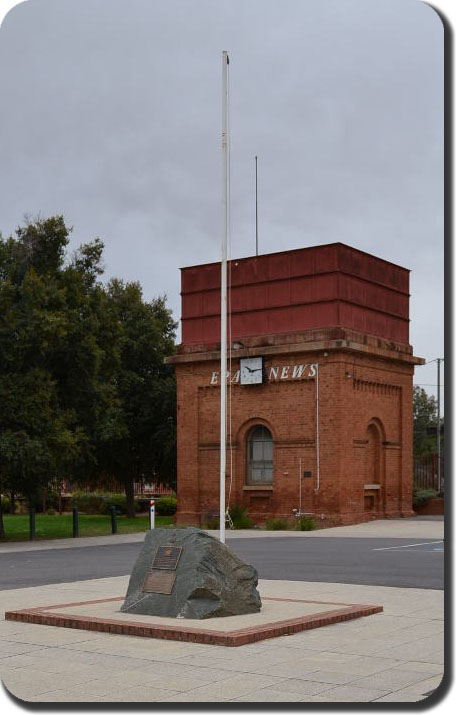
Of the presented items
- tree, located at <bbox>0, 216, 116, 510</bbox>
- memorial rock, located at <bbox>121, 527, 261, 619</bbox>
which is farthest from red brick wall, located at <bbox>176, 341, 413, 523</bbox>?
memorial rock, located at <bbox>121, 527, 261, 619</bbox>

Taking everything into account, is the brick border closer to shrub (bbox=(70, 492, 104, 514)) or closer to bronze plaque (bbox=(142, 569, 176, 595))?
bronze plaque (bbox=(142, 569, 176, 595))

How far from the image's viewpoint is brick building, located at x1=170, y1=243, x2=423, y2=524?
33594mm

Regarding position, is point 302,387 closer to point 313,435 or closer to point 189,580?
point 313,435

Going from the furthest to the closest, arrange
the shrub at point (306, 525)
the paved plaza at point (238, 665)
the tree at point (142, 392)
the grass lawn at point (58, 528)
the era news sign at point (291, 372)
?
the tree at point (142, 392)
the era news sign at point (291, 372)
the grass lawn at point (58, 528)
the shrub at point (306, 525)
the paved plaza at point (238, 665)

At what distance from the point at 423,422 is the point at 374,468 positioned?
128 feet

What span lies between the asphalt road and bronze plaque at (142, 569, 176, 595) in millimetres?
5146

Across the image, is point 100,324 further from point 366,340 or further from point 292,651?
point 292,651

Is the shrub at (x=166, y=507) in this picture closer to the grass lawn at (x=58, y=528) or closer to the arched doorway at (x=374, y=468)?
the grass lawn at (x=58, y=528)

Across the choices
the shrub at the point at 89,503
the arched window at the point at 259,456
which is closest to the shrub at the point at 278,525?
the arched window at the point at 259,456

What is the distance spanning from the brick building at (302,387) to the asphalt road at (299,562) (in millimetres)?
7171

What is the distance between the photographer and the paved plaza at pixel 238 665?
7555 millimetres

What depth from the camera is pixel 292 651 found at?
923 cm

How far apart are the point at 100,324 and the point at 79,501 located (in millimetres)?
24977

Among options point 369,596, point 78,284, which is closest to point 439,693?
point 369,596
